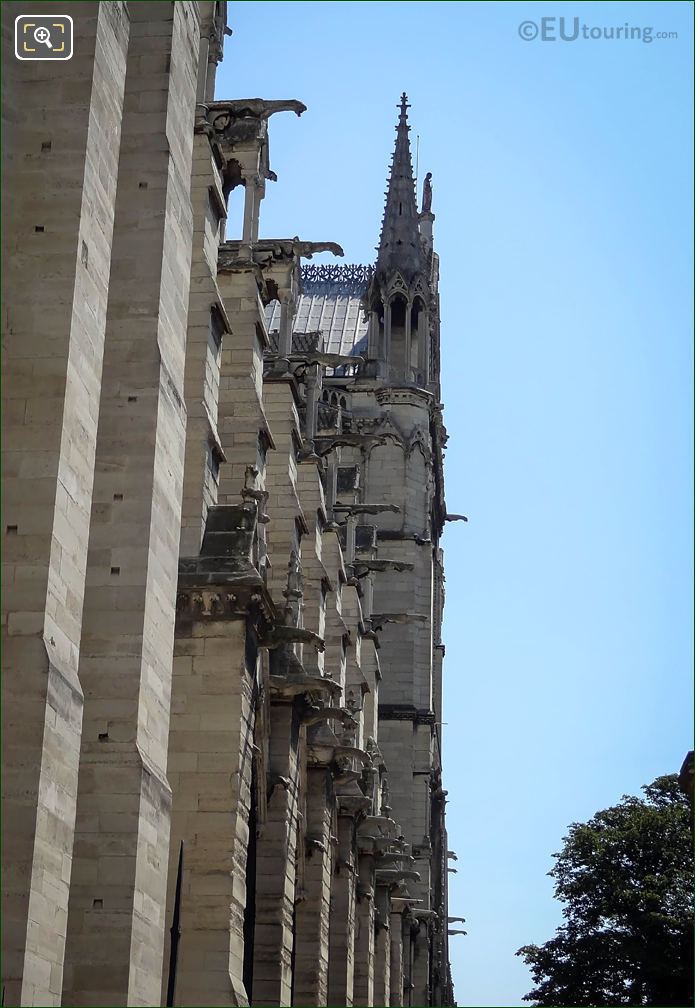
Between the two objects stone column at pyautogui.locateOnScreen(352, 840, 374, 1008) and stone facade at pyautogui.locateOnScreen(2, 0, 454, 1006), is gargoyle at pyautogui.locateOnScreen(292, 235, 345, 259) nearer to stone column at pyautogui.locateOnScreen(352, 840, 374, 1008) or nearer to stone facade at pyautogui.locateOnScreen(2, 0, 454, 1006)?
stone facade at pyautogui.locateOnScreen(2, 0, 454, 1006)

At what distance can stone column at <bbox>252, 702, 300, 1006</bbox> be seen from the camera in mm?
31125

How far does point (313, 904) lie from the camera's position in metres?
37.0

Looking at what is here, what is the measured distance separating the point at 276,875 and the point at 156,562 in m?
10.2

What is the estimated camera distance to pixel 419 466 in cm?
6950

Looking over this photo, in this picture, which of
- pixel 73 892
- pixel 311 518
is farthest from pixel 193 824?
pixel 311 518

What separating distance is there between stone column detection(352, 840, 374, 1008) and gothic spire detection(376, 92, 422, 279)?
3381 centimetres

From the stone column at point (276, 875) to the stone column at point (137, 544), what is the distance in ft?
26.7

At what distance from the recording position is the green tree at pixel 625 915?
4812 cm

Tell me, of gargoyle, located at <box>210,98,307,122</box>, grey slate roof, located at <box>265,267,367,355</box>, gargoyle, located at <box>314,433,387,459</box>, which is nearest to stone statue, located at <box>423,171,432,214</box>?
grey slate roof, located at <box>265,267,367,355</box>

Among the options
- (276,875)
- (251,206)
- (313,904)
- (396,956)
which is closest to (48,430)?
(276,875)

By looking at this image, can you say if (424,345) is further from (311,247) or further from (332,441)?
(311,247)

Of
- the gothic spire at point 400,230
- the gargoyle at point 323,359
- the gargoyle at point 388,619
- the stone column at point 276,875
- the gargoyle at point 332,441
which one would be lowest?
the stone column at point 276,875

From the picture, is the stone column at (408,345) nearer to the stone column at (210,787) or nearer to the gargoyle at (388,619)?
the gargoyle at (388,619)

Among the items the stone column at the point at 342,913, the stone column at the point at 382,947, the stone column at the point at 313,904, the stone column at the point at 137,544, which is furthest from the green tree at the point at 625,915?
the stone column at the point at 137,544
